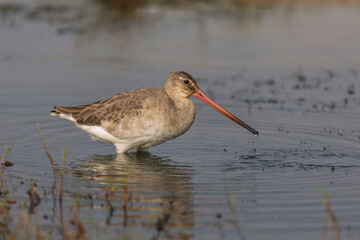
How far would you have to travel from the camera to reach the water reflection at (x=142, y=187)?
287 inches

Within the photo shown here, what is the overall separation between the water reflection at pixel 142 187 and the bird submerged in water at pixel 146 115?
366mm

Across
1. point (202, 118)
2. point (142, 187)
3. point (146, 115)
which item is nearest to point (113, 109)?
point (146, 115)

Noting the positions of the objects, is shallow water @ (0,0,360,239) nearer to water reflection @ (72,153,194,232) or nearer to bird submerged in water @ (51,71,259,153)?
water reflection @ (72,153,194,232)

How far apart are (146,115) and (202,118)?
2.97m

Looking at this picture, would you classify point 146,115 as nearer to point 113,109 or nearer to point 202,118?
point 113,109

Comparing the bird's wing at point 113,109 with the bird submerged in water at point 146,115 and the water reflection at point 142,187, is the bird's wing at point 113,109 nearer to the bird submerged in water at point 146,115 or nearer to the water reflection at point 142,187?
the bird submerged in water at point 146,115

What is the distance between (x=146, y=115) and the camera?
393 inches

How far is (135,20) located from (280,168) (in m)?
→ 13.3

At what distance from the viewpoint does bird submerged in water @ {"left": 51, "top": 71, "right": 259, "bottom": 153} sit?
9.97 m

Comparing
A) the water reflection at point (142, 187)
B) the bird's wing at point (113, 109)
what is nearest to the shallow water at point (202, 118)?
the water reflection at point (142, 187)

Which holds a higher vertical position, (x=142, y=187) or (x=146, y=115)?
(x=146, y=115)

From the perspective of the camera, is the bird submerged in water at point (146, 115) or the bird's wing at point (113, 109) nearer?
the bird submerged in water at point (146, 115)

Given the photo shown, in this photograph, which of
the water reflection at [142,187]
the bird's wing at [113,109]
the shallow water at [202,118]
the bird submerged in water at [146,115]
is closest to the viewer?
the water reflection at [142,187]

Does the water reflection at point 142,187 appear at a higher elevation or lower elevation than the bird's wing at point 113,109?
lower
